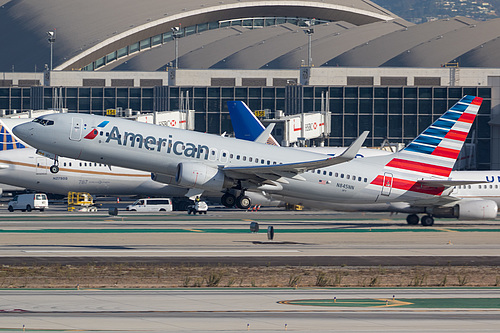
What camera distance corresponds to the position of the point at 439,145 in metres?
67.4

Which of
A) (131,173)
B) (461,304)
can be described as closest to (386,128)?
(131,173)

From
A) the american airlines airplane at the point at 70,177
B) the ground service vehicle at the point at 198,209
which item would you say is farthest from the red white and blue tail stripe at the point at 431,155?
the ground service vehicle at the point at 198,209

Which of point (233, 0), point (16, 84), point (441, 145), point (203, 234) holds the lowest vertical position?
point (203, 234)

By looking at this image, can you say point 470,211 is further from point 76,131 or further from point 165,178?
point 76,131

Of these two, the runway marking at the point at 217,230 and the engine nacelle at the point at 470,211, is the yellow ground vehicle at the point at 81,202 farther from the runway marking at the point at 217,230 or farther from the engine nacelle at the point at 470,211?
the engine nacelle at the point at 470,211

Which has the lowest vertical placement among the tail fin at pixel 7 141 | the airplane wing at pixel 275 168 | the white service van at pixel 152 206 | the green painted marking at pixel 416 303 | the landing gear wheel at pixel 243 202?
the white service van at pixel 152 206

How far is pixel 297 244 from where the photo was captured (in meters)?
58.0

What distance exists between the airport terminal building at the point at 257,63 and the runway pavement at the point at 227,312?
277ft

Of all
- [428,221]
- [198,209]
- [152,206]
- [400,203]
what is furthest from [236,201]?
[152,206]

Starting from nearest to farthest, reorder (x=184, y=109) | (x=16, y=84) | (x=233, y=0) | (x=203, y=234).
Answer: (x=203, y=234) < (x=184, y=109) < (x=16, y=84) < (x=233, y=0)

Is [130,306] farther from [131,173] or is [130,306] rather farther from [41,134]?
[131,173]

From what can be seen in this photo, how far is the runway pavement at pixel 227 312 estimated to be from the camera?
28484 mm

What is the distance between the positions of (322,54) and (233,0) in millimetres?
33387

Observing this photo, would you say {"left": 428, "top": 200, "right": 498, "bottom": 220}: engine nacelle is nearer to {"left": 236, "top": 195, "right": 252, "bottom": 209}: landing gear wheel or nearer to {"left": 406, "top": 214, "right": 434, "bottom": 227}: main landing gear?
{"left": 406, "top": 214, "right": 434, "bottom": 227}: main landing gear
